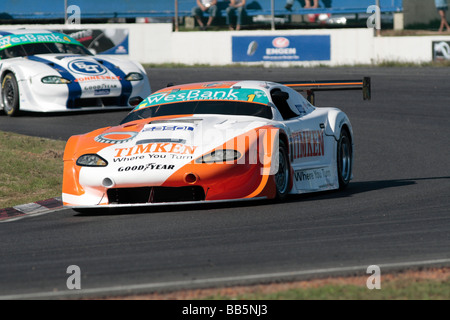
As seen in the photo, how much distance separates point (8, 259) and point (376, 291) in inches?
102

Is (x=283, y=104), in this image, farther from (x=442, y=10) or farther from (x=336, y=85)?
(x=442, y=10)

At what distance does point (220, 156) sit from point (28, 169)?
390 cm

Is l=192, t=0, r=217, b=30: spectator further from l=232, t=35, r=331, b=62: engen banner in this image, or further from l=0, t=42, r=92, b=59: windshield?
l=0, t=42, r=92, b=59: windshield

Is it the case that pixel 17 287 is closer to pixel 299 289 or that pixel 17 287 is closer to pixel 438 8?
pixel 299 289

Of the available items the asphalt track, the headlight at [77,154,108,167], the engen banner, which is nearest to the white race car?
the asphalt track

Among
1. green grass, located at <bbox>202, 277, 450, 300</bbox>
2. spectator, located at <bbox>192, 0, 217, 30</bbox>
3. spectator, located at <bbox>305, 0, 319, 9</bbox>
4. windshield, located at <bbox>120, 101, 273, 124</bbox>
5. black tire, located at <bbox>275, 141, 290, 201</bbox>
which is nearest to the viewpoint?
green grass, located at <bbox>202, 277, 450, 300</bbox>

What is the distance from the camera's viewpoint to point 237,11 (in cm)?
2905

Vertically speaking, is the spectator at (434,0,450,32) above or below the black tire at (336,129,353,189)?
above

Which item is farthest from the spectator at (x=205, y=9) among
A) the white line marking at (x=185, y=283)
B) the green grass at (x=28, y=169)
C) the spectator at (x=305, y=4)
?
the white line marking at (x=185, y=283)

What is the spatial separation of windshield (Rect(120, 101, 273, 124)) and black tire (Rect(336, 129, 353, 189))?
118cm

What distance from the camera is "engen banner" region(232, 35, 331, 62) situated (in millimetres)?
26281
